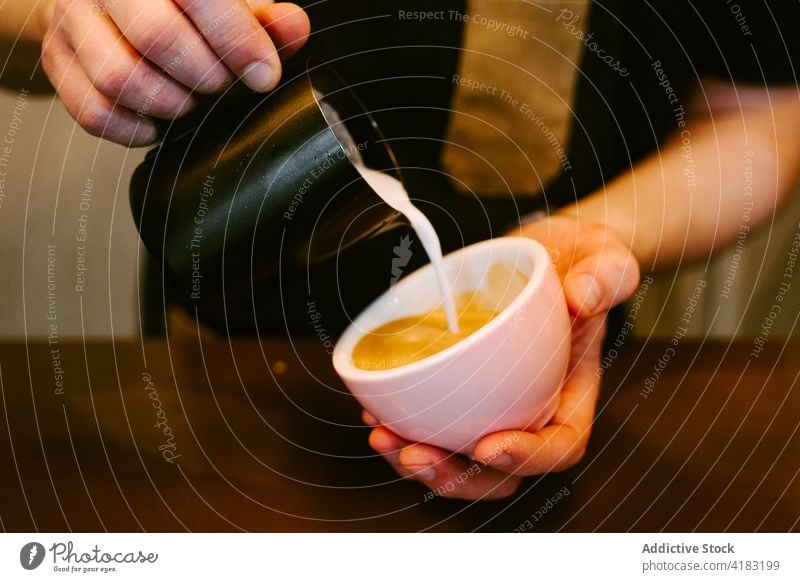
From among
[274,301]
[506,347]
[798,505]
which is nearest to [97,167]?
[274,301]

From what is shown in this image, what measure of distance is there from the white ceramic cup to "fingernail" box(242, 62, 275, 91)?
4.2 inches

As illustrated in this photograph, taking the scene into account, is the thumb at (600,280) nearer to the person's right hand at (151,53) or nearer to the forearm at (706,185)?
the forearm at (706,185)

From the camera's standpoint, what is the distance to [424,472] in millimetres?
272

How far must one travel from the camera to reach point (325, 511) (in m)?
0.28

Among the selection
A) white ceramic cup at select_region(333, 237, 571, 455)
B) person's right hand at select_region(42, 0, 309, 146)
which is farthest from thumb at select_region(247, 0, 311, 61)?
white ceramic cup at select_region(333, 237, 571, 455)

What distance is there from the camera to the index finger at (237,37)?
222mm

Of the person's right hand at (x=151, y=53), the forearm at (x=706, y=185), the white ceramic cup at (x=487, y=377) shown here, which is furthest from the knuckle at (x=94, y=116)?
the forearm at (x=706, y=185)

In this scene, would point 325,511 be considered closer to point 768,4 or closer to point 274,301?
point 274,301

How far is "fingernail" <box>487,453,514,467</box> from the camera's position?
25cm

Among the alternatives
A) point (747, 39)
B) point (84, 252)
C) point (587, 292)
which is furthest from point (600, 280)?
point (84, 252)

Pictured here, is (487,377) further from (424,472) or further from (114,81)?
(114,81)

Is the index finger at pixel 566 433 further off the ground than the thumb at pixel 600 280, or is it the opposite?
the thumb at pixel 600 280

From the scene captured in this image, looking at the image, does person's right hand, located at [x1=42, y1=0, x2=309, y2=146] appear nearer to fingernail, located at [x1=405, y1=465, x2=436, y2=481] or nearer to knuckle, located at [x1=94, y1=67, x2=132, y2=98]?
knuckle, located at [x1=94, y1=67, x2=132, y2=98]
